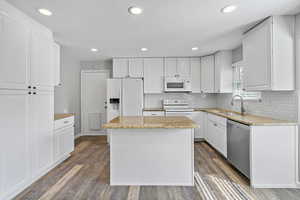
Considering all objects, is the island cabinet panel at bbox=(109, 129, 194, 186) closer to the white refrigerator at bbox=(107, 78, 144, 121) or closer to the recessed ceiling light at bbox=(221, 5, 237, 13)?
the recessed ceiling light at bbox=(221, 5, 237, 13)

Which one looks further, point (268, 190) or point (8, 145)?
point (268, 190)

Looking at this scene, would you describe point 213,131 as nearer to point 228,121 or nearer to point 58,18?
point 228,121

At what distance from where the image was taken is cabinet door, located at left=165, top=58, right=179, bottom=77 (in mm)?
4621

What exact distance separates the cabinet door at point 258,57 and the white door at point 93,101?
3831mm

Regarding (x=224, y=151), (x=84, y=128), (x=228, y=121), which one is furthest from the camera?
(x=84, y=128)

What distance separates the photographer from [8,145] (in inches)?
75.8

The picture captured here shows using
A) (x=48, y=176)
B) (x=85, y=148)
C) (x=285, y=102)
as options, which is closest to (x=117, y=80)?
(x=85, y=148)

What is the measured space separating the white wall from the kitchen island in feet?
8.26

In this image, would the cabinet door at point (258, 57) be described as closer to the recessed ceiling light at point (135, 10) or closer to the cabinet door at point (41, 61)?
the recessed ceiling light at point (135, 10)

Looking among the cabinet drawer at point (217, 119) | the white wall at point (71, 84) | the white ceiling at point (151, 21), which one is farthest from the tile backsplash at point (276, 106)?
the white wall at point (71, 84)

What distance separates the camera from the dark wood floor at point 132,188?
6.67 ft

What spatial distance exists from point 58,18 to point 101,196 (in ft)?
8.10

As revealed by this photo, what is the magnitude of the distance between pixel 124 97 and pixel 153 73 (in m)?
1.08

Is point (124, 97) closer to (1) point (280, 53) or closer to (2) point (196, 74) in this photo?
(2) point (196, 74)
